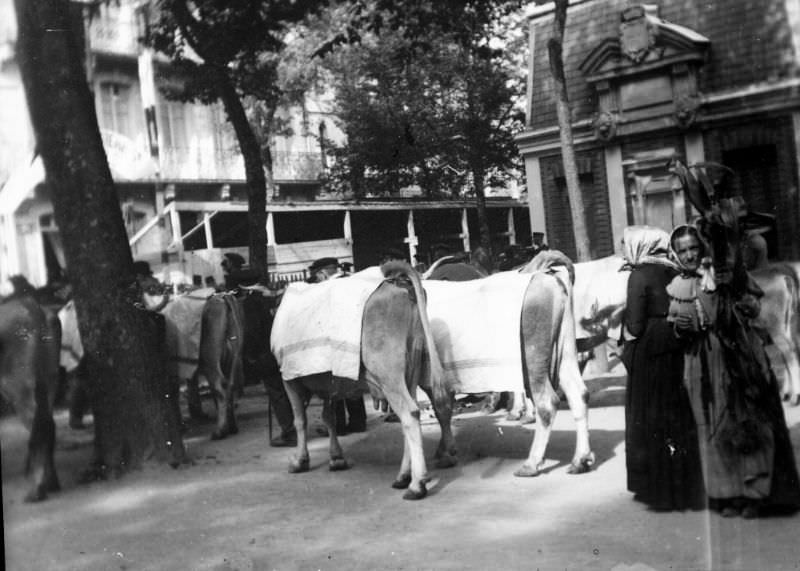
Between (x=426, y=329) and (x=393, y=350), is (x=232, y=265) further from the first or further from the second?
(x=426, y=329)

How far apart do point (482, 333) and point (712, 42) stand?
2.47m

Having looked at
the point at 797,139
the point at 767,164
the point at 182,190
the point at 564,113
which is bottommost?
the point at 767,164

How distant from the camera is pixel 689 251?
4391 mm

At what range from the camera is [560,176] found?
17.2ft

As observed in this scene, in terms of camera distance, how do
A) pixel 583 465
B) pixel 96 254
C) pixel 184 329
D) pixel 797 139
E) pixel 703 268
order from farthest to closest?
pixel 184 329 → pixel 583 465 → pixel 96 254 → pixel 703 268 → pixel 797 139

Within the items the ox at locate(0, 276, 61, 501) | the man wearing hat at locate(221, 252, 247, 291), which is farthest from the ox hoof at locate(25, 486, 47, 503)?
the man wearing hat at locate(221, 252, 247, 291)

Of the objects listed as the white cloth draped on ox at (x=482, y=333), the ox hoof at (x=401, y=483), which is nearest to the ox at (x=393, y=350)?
the ox hoof at (x=401, y=483)

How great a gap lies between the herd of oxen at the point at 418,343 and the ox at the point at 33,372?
0.5 inches

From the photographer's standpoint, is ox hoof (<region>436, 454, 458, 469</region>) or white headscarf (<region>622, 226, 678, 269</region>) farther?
ox hoof (<region>436, 454, 458, 469</region>)

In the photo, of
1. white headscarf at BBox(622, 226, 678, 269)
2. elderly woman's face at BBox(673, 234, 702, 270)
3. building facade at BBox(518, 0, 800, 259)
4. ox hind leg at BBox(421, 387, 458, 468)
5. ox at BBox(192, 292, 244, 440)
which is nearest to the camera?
building facade at BBox(518, 0, 800, 259)

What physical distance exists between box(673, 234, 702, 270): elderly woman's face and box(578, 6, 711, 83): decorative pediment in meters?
1.06

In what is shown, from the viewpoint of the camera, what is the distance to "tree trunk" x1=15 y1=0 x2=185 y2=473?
4656 mm

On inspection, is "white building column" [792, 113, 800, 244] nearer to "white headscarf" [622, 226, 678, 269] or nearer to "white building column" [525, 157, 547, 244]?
"white headscarf" [622, 226, 678, 269]

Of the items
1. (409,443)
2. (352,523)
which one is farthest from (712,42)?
(352,523)
